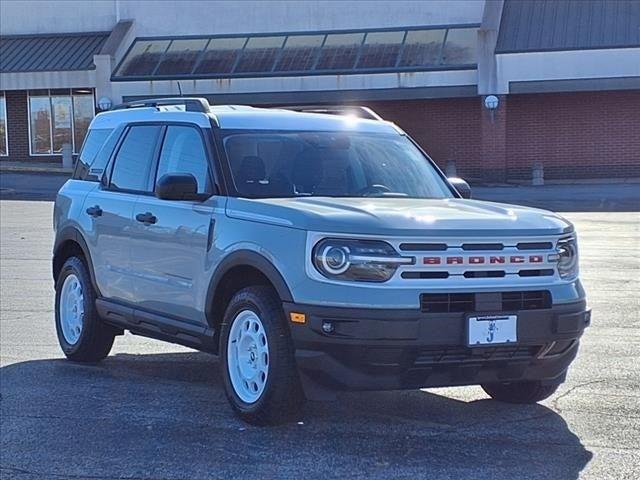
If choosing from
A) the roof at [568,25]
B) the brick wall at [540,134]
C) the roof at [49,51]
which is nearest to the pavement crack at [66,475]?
the roof at [568,25]

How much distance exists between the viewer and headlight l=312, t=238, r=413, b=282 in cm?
602

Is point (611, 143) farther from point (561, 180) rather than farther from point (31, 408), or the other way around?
point (31, 408)

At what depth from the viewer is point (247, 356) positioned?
263 inches

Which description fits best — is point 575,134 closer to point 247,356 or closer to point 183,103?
point 183,103

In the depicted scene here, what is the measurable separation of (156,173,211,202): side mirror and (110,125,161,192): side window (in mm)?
936

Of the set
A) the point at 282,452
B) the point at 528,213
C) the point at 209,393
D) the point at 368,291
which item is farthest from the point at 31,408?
the point at 528,213

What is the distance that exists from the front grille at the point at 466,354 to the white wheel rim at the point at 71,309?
3.71 m

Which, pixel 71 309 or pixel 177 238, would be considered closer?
pixel 177 238

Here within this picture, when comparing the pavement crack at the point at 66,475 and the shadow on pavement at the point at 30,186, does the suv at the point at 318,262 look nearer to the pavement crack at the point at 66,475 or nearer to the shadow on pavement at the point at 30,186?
the pavement crack at the point at 66,475

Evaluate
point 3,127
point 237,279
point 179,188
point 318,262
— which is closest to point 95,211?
point 179,188

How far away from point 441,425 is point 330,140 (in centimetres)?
221

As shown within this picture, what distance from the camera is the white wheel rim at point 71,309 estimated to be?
8.90 m

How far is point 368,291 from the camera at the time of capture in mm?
5969

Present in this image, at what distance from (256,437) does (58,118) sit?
35.2 meters
